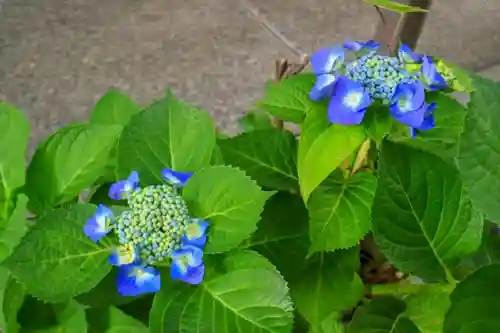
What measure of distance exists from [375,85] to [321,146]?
4 cm

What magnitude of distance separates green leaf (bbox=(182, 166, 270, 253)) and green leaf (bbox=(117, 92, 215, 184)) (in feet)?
0.11

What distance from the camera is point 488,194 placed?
34 centimetres

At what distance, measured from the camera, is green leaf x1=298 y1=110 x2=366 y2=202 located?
0.39 metres

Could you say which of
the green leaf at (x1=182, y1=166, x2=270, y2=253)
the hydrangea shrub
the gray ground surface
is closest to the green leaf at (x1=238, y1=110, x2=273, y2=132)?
the hydrangea shrub

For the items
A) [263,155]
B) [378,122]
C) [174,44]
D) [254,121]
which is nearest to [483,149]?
[378,122]

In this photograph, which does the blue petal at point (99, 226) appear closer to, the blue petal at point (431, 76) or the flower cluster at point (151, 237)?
the flower cluster at point (151, 237)

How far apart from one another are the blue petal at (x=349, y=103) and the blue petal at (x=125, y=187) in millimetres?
105

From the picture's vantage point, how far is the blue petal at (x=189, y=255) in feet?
1.18

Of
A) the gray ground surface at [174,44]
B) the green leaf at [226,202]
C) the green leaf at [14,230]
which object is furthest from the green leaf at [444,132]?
the gray ground surface at [174,44]

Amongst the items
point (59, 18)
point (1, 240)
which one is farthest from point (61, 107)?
point (1, 240)

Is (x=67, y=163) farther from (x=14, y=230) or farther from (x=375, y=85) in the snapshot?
(x=375, y=85)

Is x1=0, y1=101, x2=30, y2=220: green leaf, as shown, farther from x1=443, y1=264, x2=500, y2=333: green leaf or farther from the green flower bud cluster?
x1=443, y1=264, x2=500, y2=333: green leaf

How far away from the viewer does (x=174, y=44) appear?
1370 millimetres

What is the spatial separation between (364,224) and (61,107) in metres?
0.92
